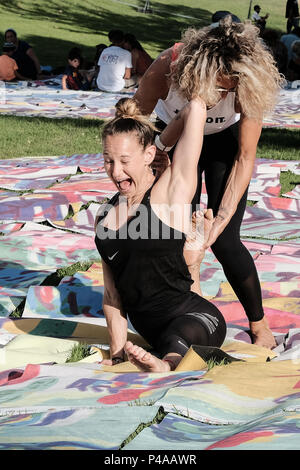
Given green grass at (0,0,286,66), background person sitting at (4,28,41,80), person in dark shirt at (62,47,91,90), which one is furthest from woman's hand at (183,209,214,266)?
green grass at (0,0,286,66)

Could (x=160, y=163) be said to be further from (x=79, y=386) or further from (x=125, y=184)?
(x=79, y=386)

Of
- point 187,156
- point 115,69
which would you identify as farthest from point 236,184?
point 115,69

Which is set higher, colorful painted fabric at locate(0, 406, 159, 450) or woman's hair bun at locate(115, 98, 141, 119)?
woman's hair bun at locate(115, 98, 141, 119)

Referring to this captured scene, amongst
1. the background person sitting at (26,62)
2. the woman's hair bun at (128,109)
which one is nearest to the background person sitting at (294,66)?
the background person sitting at (26,62)

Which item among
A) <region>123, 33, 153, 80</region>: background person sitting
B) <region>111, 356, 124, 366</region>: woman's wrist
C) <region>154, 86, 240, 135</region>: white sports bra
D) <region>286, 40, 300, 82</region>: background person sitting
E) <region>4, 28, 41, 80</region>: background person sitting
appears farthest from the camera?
<region>286, 40, 300, 82</region>: background person sitting

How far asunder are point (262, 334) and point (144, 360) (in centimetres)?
98

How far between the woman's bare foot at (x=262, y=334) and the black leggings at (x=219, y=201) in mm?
42

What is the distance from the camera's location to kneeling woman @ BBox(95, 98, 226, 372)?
9.93ft

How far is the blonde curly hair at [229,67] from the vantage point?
304cm

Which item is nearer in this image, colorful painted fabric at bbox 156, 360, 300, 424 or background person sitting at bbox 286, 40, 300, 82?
colorful painted fabric at bbox 156, 360, 300, 424

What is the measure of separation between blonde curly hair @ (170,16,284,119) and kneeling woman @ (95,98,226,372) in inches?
3.6

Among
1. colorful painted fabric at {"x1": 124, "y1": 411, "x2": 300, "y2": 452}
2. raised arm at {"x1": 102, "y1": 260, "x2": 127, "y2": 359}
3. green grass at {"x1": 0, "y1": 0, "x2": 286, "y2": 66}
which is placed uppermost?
colorful painted fabric at {"x1": 124, "y1": 411, "x2": 300, "y2": 452}

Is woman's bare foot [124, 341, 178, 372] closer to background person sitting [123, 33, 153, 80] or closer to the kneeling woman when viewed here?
the kneeling woman

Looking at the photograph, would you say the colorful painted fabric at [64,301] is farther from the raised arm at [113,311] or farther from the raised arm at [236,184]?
the raised arm at [236,184]
